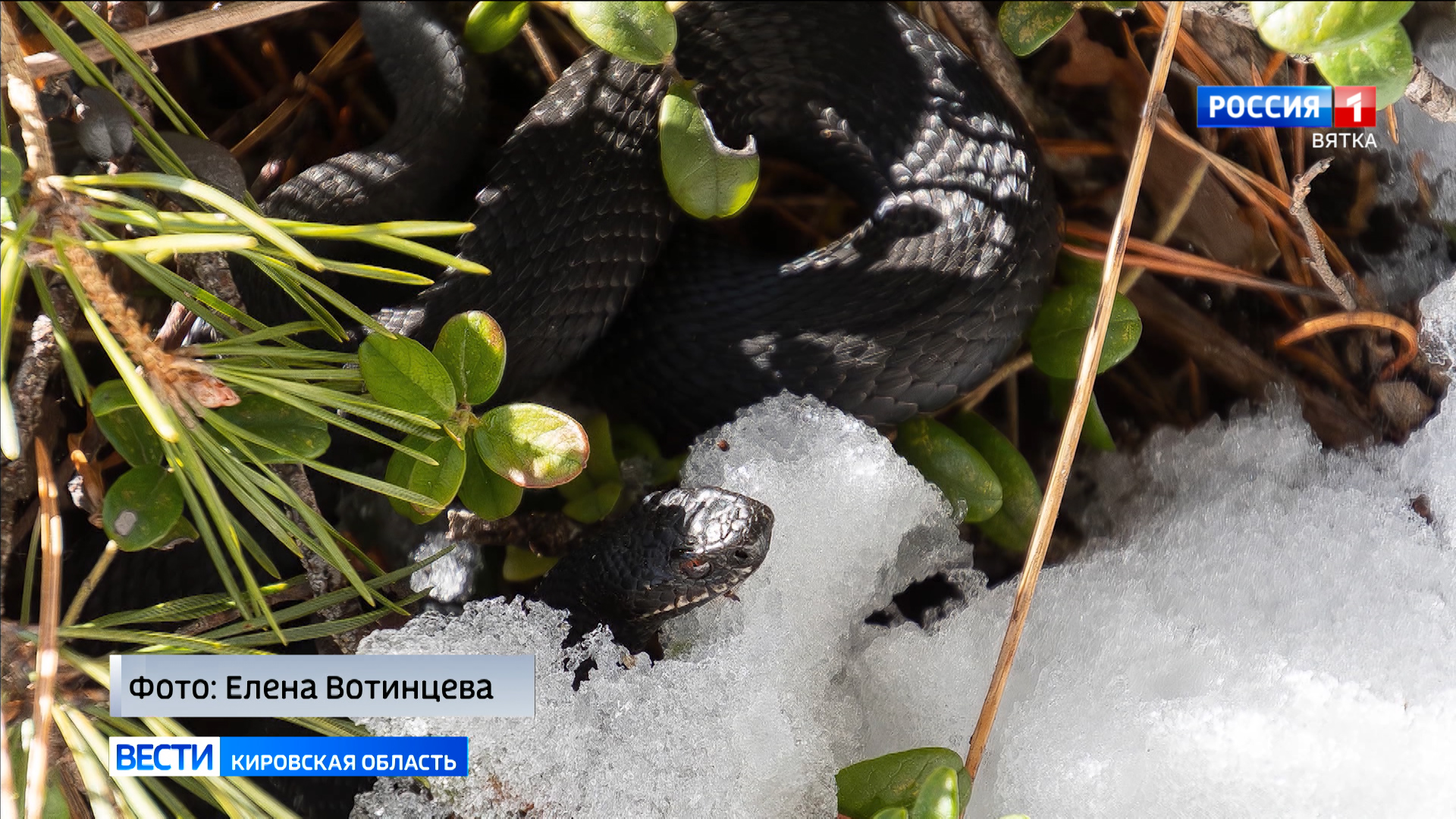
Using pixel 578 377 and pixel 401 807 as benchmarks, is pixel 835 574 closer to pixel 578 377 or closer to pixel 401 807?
pixel 578 377

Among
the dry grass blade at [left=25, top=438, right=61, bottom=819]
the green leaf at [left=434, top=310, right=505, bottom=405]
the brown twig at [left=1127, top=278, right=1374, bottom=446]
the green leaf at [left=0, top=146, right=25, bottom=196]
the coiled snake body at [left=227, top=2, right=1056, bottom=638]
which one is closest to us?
the green leaf at [left=0, top=146, right=25, bottom=196]

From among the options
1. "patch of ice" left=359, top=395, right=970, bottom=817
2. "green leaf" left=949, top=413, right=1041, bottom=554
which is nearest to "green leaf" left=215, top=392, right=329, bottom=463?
"patch of ice" left=359, top=395, right=970, bottom=817

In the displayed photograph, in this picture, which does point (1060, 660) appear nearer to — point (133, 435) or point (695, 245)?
point (695, 245)

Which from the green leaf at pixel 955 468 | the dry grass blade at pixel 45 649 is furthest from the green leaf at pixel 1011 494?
the dry grass blade at pixel 45 649

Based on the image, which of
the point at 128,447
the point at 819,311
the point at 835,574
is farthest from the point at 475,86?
the point at 835,574

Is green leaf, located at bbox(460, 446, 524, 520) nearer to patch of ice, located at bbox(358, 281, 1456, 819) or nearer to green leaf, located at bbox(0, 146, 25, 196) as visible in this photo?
patch of ice, located at bbox(358, 281, 1456, 819)

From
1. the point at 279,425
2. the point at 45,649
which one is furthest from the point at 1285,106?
the point at 45,649
